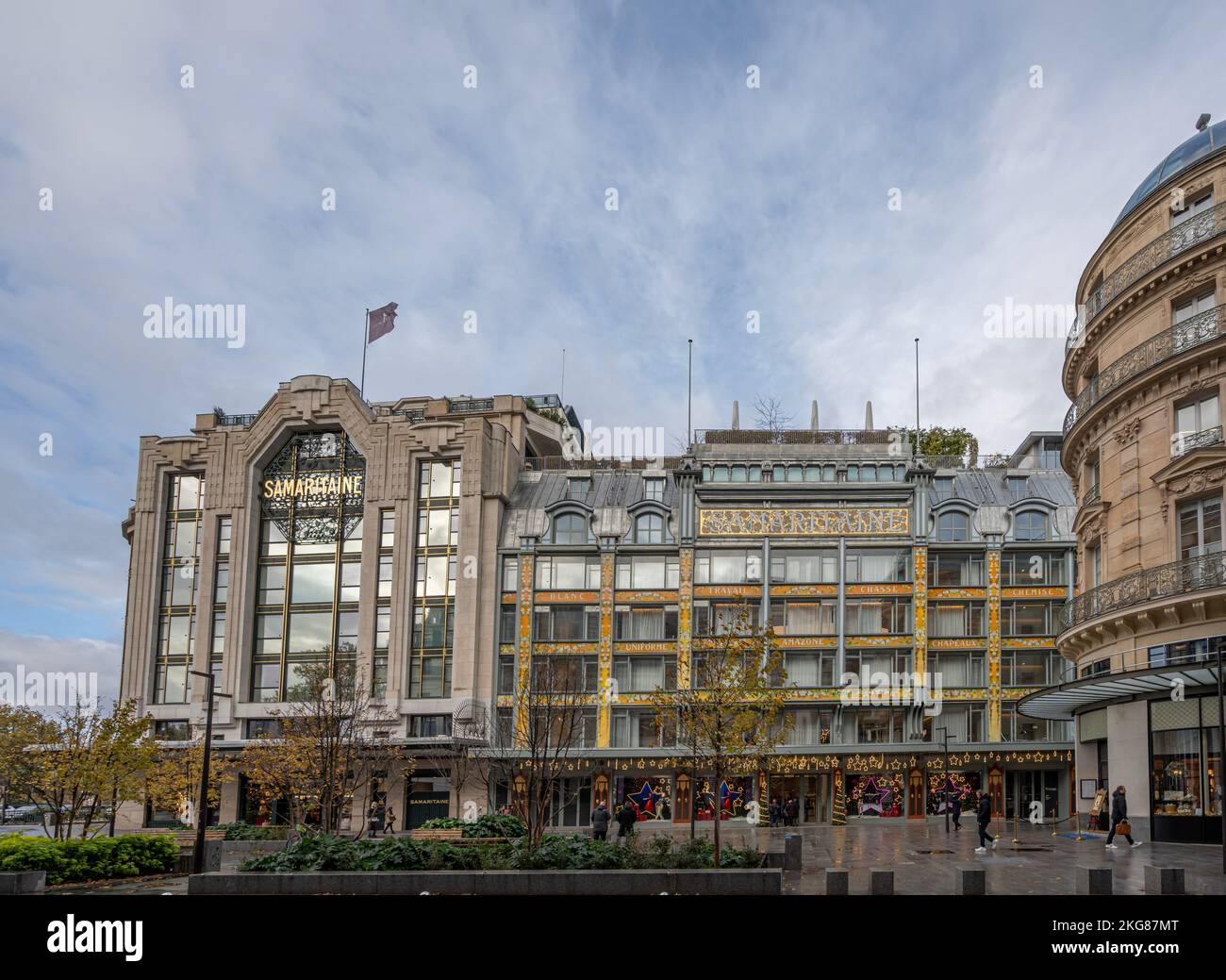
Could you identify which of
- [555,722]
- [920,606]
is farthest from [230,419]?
[920,606]

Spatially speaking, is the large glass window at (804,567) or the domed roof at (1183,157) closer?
the domed roof at (1183,157)

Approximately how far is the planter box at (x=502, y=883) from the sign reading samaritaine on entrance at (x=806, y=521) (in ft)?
127

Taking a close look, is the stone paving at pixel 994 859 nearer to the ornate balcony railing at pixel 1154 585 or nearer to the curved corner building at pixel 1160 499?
the curved corner building at pixel 1160 499

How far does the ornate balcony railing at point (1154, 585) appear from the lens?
29750 millimetres

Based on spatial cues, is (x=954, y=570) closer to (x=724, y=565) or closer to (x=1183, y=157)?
(x=724, y=565)

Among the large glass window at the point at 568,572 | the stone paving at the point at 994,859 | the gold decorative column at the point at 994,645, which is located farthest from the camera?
the large glass window at the point at 568,572

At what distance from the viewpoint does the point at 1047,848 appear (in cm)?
3244

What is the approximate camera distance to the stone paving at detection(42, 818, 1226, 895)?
944 inches

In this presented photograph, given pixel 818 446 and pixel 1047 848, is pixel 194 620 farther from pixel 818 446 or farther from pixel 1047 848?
pixel 1047 848

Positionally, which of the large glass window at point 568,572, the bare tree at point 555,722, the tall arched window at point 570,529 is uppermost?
the tall arched window at point 570,529

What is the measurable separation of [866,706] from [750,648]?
1038 inches

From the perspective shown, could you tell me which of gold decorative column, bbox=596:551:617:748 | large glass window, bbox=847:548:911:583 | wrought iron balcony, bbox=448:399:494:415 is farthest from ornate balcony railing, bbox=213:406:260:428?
large glass window, bbox=847:548:911:583

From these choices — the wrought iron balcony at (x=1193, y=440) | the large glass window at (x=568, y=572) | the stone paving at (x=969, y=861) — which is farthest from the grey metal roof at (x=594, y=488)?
the wrought iron balcony at (x=1193, y=440)
